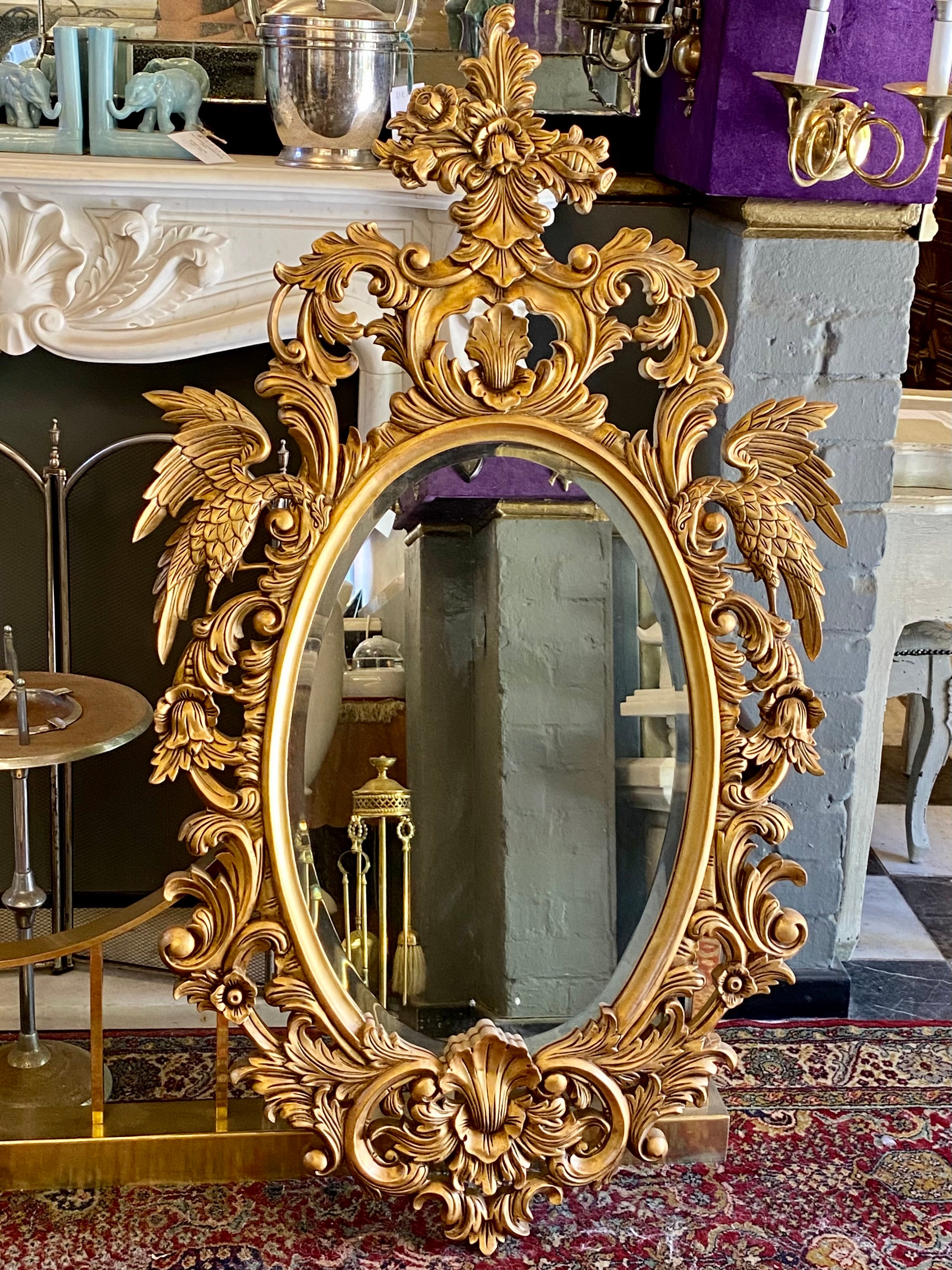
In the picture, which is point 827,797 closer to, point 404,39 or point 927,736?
point 927,736

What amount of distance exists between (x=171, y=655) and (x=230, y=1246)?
93 cm

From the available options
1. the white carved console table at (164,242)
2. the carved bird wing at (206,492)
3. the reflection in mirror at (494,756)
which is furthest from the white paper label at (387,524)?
the white carved console table at (164,242)

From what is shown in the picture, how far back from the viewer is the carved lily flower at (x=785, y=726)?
4.13 ft

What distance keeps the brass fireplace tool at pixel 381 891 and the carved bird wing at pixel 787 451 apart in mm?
415

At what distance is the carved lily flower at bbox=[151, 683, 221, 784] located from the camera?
3.85ft

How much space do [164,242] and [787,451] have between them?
2.88 ft

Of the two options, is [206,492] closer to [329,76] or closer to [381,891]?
[381,891]

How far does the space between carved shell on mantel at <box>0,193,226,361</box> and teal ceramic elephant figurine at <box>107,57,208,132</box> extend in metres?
0.11

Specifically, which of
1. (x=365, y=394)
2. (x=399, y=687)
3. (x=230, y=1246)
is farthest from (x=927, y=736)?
(x=230, y=1246)

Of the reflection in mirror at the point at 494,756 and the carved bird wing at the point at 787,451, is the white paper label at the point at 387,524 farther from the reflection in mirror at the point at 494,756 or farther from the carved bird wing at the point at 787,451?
the carved bird wing at the point at 787,451

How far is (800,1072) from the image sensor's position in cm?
167

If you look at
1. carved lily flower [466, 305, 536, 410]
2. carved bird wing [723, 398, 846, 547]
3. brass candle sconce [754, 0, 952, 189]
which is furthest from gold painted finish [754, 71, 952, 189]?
carved lily flower [466, 305, 536, 410]

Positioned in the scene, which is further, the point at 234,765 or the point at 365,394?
the point at 365,394

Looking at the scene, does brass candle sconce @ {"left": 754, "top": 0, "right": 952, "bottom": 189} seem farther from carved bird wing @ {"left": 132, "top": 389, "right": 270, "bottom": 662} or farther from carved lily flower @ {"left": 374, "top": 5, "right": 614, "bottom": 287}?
carved bird wing @ {"left": 132, "top": 389, "right": 270, "bottom": 662}
